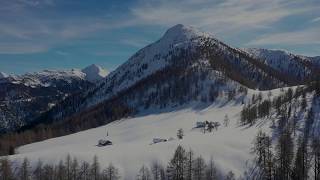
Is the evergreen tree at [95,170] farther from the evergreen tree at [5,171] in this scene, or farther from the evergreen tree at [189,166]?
the evergreen tree at [189,166]

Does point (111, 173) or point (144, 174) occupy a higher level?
point (111, 173)

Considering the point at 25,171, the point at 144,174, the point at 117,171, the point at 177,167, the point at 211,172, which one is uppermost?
the point at 177,167

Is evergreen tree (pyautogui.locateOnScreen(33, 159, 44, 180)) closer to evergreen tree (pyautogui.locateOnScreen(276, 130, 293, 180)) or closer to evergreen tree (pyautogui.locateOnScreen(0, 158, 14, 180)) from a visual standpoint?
evergreen tree (pyautogui.locateOnScreen(0, 158, 14, 180))

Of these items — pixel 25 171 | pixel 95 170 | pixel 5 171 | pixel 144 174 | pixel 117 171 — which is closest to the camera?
pixel 95 170

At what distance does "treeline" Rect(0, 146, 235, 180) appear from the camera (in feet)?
566

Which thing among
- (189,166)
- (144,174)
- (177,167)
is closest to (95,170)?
(144,174)

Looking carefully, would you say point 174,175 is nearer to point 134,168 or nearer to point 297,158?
point 134,168

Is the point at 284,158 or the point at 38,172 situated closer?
the point at 284,158

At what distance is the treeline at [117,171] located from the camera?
17238 centimetres

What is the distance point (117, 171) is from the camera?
177 metres

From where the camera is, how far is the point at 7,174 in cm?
17550

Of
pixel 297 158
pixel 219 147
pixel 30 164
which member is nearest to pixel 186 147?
pixel 219 147

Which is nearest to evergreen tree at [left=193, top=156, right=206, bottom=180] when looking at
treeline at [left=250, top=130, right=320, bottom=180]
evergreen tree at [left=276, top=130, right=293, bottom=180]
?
treeline at [left=250, top=130, right=320, bottom=180]

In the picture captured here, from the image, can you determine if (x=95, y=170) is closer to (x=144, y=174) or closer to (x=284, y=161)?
(x=144, y=174)
